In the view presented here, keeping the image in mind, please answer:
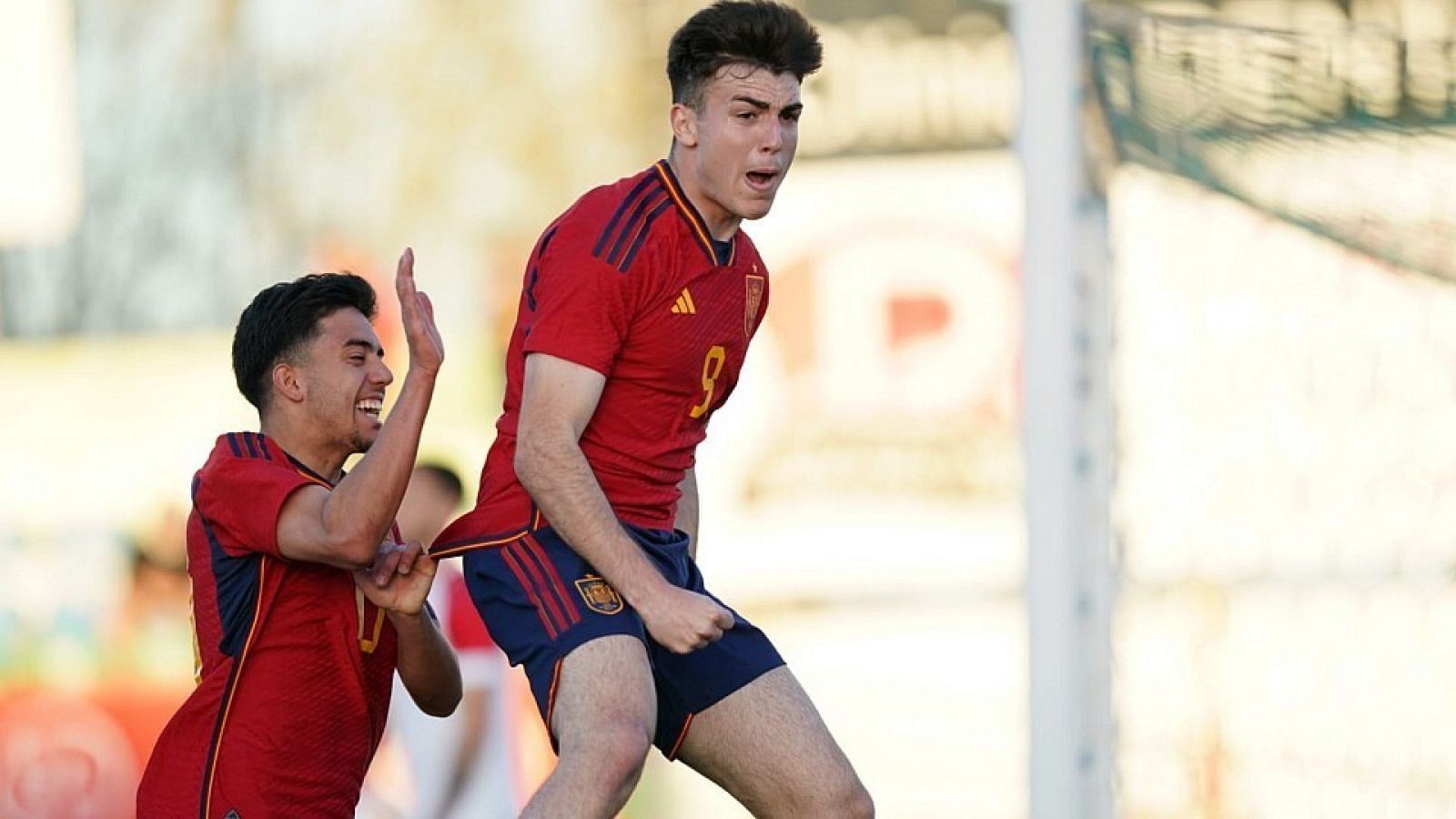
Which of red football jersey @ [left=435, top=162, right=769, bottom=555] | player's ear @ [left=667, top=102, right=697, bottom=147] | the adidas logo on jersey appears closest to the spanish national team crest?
red football jersey @ [left=435, top=162, right=769, bottom=555]

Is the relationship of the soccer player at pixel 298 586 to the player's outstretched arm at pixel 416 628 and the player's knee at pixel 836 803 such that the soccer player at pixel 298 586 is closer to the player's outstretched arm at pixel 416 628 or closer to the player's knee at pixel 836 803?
the player's outstretched arm at pixel 416 628

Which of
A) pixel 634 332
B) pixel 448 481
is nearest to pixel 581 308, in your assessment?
pixel 634 332

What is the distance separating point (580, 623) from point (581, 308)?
0.52 metres

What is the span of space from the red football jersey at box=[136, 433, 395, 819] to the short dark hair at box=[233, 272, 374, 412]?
0.12 meters

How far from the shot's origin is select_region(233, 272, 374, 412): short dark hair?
420 centimetres

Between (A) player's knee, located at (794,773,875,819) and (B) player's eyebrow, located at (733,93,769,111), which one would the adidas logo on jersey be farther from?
(A) player's knee, located at (794,773,875,819)

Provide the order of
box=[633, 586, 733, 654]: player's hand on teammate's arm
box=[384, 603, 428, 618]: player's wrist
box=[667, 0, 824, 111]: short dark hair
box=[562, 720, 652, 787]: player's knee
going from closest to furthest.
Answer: box=[562, 720, 652, 787]: player's knee, box=[633, 586, 733, 654]: player's hand on teammate's arm, box=[667, 0, 824, 111]: short dark hair, box=[384, 603, 428, 618]: player's wrist

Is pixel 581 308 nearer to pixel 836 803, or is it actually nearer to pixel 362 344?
pixel 362 344

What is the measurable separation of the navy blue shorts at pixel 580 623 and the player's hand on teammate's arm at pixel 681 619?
0.05 metres

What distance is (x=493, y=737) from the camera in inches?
323

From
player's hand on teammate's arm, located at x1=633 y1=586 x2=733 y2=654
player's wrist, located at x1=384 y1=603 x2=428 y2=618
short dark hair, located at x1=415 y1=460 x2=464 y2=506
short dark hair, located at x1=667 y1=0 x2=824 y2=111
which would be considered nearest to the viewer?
player's hand on teammate's arm, located at x1=633 y1=586 x2=733 y2=654

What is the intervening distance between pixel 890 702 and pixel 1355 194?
4.91 metres

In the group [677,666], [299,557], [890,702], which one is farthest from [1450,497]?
[890,702]

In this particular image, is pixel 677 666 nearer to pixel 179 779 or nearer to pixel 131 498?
pixel 179 779
